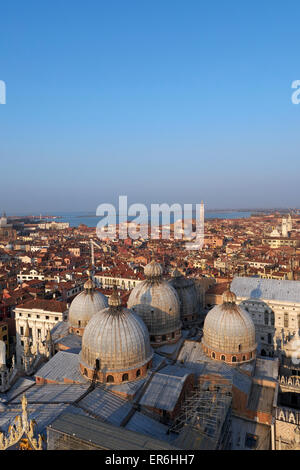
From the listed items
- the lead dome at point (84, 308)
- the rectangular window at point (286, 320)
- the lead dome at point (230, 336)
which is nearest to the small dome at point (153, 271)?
the lead dome at point (84, 308)

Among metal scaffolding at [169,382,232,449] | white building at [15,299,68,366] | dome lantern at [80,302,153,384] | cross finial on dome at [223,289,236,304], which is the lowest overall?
white building at [15,299,68,366]

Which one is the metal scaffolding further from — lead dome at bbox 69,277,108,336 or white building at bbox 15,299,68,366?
white building at bbox 15,299,68,366

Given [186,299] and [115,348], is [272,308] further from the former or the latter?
[115,348]

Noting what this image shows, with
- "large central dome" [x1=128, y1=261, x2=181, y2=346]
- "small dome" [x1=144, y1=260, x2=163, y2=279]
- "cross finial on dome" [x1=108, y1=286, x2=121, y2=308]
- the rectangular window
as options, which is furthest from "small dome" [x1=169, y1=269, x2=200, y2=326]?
"cross finial on dome" [x1=108, y1=286, x2=121, y2=308]

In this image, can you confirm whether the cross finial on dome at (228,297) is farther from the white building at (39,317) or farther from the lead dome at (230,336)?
the white building at (39,317)

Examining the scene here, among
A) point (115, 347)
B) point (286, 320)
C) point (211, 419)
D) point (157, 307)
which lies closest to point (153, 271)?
point (157, 307)

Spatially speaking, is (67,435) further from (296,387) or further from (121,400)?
(296,387)
